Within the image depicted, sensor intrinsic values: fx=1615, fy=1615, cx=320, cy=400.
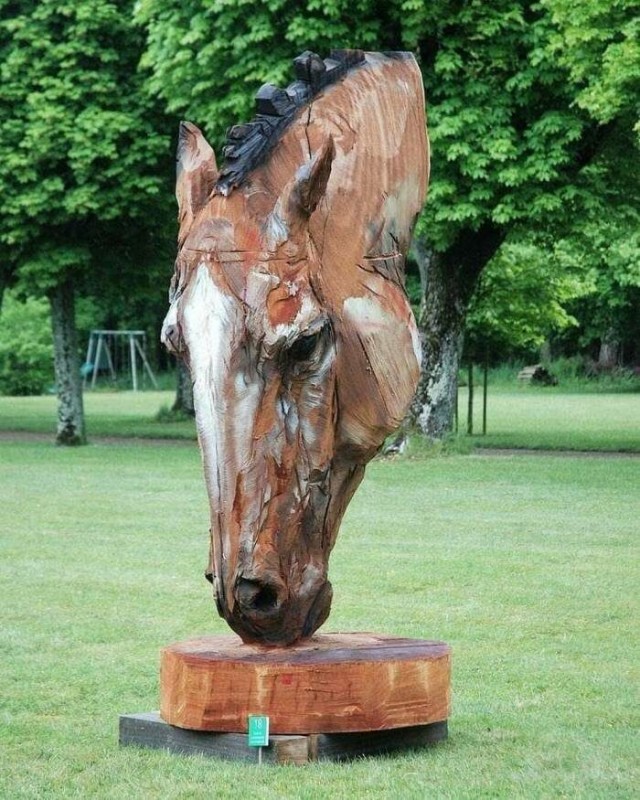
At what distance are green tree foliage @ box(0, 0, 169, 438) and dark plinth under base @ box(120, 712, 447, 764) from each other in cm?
1933

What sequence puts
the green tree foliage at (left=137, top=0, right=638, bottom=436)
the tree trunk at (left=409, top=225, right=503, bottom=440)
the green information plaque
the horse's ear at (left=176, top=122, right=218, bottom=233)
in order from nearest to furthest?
1. the green information plaque
2. the horse's ear at (left=176, top=122, right=218, bottom=233)
3. the green tree foliage at (left=137, top=0, right=638, bottom=436)
4. the tree trunk at (left=409, top=225, right=503, bottom=440)

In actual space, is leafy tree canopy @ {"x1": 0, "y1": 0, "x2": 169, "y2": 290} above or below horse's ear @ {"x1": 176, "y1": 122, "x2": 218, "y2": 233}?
above

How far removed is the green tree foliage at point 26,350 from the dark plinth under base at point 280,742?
53.2 meters

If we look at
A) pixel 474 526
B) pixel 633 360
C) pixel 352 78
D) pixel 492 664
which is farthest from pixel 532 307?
pixel 633 360

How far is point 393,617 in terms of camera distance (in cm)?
1127

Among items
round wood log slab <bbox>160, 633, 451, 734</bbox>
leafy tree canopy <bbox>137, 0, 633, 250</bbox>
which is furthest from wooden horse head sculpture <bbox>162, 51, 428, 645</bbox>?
leafy tree canopy <bbox>137, 0, 633, 250</bbox>

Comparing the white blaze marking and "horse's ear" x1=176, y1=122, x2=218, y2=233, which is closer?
the white blaze marking

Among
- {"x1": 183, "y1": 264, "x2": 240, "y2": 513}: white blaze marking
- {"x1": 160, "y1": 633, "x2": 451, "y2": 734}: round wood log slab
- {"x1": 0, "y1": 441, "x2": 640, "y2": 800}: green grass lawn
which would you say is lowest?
{"x1": 0, "y1": 441, "x2": 640, "y2": 800}: green grass lawn

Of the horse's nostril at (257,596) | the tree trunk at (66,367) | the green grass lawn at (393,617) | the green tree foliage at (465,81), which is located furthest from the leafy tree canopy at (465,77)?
the horse's nostril at (257,596)

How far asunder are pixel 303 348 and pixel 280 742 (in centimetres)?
159

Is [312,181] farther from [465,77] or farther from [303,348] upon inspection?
[465,77]

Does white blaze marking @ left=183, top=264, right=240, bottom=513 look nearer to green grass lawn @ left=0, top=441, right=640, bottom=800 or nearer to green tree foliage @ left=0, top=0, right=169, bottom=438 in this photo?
green grass lawn @ left=0, top=441, right=640, bottom=800

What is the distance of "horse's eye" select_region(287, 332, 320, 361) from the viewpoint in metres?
6.33

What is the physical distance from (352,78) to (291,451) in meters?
1.94
